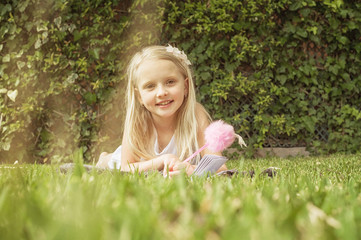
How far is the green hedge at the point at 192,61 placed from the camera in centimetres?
473

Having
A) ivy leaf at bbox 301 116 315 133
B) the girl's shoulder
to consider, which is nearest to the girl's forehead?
the girl's shoulder

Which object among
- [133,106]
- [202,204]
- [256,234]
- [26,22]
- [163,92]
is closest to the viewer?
[256,234]

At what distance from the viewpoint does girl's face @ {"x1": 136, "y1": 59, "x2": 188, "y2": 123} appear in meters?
2.75

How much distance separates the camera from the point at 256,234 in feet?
1.59

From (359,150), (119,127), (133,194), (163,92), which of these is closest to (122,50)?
(119,127)

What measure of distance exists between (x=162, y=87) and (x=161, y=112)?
0.57 ft

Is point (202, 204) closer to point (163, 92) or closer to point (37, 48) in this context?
point (163, 92)

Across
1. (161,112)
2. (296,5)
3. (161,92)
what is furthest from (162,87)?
(296,5)

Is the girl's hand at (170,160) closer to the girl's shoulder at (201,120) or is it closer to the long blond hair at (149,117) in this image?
the long blond hair at (149,117)

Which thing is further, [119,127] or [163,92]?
[119,127]

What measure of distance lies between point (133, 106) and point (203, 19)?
2.10m

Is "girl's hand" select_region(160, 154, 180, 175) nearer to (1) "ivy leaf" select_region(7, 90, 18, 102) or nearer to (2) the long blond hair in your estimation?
(2) the long blond hair

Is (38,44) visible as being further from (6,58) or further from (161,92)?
(161,92)

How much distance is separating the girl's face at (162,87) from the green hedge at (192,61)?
6.46 feet
